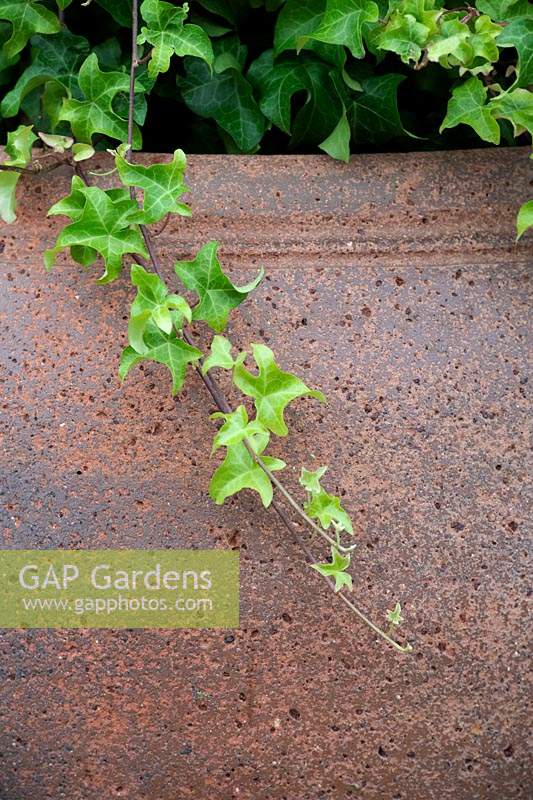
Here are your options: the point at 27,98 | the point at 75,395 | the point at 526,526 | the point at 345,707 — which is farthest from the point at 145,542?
the point at 27,98

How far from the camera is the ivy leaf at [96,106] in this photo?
1028 millimetres

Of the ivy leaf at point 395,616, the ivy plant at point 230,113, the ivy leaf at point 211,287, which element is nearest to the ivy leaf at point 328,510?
the ivy plant at point 230,113

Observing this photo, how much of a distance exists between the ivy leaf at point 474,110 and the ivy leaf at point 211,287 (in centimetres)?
29

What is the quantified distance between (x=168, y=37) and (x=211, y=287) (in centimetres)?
29

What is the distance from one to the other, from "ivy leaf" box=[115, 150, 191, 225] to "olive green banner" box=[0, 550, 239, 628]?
39cm

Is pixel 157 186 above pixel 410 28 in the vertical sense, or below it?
below

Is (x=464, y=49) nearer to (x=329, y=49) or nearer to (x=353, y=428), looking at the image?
(x=329, y=49)

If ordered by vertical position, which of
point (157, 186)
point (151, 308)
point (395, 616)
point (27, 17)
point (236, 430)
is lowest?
point (395, 616)

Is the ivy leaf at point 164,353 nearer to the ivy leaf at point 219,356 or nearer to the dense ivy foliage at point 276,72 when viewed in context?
the ivy leaf at point 219,356

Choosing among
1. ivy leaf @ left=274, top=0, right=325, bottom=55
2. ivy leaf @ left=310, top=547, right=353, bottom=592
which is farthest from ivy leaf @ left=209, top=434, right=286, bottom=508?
ivy leaf @ left=274, top=0, right=325, bottom=55

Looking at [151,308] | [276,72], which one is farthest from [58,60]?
[151,308]

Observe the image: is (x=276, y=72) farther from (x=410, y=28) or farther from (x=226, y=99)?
(x=410, y=28)

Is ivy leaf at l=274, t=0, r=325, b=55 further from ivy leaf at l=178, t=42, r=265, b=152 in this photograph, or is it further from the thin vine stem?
the thin vine stem

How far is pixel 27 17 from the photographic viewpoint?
1.06 meters
